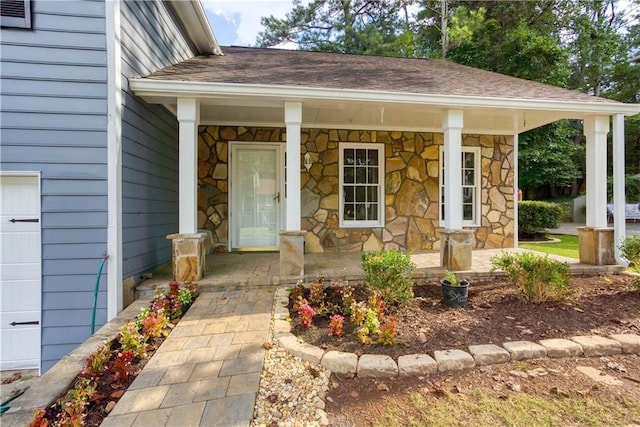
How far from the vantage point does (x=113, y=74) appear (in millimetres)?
3217

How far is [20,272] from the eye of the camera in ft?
10.2

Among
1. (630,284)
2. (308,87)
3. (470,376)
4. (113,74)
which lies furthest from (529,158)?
(113,74)

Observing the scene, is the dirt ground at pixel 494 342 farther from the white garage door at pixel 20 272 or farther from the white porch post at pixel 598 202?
the white garage door at pixel 20 272

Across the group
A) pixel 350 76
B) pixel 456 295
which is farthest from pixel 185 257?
pixel 350 76

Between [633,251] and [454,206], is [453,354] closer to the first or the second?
[454,206]

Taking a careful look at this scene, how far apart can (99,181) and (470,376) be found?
380cm

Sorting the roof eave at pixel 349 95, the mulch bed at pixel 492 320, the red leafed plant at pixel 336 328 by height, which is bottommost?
the mulch bed at pixel 492 320

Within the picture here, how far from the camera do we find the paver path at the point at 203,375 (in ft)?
5.49

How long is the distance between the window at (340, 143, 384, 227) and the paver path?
3.24 meters

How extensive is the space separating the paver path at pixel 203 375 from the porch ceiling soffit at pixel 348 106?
8.32ft

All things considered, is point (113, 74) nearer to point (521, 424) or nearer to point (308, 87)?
point (308, 87)

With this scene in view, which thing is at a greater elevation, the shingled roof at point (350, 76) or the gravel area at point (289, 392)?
the shingled roof at point (350, 76)

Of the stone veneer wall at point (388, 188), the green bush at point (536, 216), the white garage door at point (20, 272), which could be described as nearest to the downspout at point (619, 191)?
the stone veneer wall at point (388, 188)

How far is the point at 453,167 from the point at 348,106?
5.52ft
